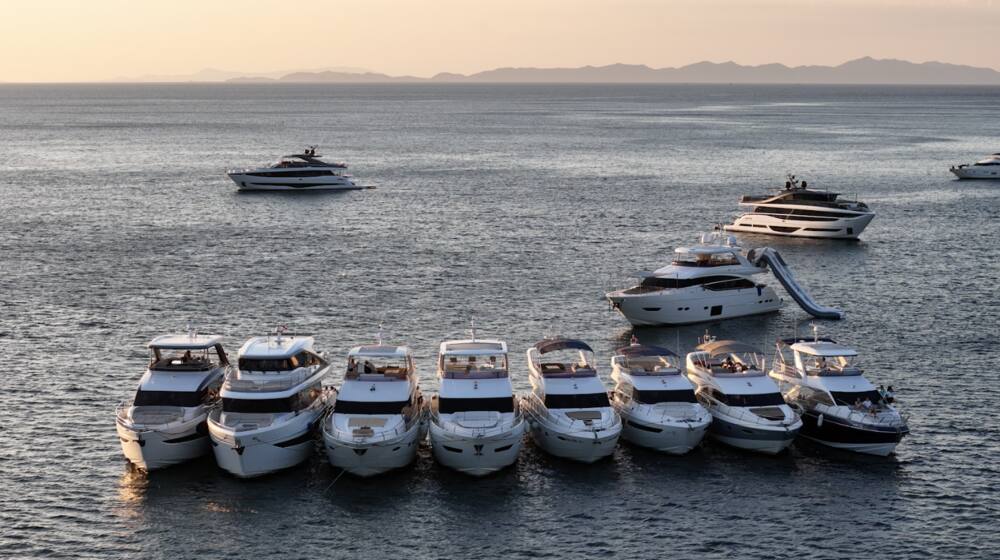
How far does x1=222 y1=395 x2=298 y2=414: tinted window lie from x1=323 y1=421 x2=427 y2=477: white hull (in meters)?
2.75

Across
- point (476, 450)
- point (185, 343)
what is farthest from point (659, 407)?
point (185, 343)

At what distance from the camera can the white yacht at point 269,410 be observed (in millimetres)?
50469

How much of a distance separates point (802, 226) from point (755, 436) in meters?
76.5

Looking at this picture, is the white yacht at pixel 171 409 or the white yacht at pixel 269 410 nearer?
the white yacht at pixel 269 410

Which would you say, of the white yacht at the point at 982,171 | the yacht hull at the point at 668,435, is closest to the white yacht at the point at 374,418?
the yacht hull at the point at 668,435

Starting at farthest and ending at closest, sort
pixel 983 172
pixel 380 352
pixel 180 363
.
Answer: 1. pixel 983 172
2. pixel 180 363
3. pixel 380 352

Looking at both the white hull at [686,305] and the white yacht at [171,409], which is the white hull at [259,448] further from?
the white hull at [686,305]

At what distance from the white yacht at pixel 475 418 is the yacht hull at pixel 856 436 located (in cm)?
1568

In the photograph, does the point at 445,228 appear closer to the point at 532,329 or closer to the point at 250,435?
the point at 532,329

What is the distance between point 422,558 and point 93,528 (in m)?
14.6

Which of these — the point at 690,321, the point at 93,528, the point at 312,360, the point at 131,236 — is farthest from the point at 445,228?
the point at 93,528

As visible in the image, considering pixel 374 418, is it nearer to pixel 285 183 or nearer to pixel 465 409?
pixel 465 409

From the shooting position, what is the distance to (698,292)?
82.5m

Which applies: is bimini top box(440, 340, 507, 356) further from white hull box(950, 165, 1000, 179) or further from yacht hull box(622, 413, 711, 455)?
white hull box(950, 165, 1000, 179)
